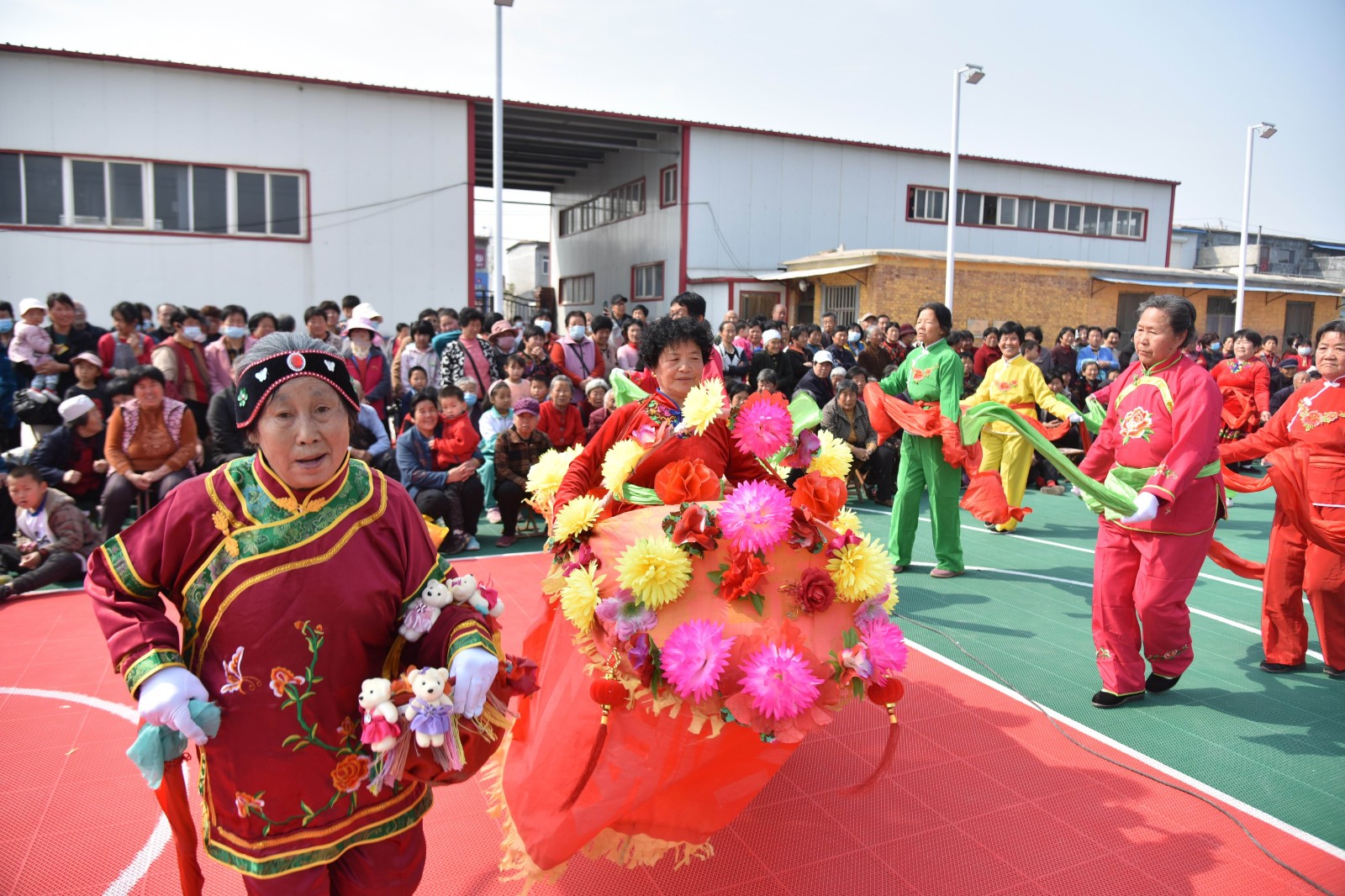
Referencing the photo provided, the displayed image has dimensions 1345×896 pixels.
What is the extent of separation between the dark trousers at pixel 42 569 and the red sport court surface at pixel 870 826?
206cm

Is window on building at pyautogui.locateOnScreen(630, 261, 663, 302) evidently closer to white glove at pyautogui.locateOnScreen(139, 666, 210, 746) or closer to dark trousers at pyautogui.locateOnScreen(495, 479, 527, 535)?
dark trousers at pyautogui.locateOnScreen(495, 479, 527, 535)

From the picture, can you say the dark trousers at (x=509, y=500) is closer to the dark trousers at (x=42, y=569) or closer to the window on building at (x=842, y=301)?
the dark trousers at (x=42, y=569)

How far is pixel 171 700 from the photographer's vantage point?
180 cm

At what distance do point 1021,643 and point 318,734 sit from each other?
4.64m

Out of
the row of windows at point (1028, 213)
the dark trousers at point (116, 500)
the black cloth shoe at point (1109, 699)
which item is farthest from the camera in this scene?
the row of windows at point (1028, 213)

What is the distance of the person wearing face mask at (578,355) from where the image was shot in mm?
9617

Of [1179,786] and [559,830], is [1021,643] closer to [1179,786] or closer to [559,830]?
[1179,786]

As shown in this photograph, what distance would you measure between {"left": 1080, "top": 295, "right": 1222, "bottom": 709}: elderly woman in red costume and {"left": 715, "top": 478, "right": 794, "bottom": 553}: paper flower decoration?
2.26m

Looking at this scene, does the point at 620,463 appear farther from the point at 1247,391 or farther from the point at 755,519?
the point at 1247,391

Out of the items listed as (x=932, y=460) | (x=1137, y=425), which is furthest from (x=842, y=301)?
(x=1137, y=425)

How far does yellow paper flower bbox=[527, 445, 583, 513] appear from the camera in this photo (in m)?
3.66

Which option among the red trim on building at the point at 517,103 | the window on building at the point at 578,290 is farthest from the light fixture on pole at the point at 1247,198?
the window on building at the point at 578,290

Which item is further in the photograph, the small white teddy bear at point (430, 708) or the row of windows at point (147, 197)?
the row of windows at point (147, 197)

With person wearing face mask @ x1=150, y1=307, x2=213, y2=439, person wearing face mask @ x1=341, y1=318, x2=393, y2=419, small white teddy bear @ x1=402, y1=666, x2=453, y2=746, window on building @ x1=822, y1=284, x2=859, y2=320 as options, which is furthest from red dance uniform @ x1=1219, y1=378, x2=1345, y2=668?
window on building @ x1=822, y1=284, x2=859, y2=320
